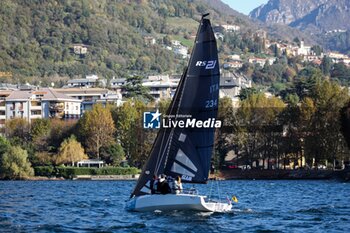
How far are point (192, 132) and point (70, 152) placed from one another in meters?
73.1

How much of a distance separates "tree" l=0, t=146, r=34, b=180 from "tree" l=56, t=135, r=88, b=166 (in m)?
10.2

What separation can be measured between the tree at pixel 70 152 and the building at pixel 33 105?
39.1m

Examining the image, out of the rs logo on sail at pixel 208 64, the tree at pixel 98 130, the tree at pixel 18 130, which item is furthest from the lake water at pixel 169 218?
the tree at pixel 18 130

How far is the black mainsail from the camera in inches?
1603

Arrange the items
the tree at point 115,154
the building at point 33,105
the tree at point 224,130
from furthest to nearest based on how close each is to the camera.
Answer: the building at point 33,105
the tree at point 115,154
the tree at point 224,130

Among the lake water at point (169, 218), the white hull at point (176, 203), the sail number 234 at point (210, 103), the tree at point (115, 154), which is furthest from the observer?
the tree at point (115, 154)

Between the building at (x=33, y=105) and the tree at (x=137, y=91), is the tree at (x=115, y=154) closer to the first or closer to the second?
the building at (x=33, y=105)

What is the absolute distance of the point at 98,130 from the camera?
387 ft

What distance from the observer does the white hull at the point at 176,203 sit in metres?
39.2

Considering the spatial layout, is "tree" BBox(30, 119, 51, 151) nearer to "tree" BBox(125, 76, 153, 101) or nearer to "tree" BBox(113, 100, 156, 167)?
"tree" BBox(113, 100, 156, 167)

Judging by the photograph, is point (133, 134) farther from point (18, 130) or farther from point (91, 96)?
point (91, 96)

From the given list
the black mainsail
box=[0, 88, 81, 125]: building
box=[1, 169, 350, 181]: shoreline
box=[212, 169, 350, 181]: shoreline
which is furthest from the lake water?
box=[0, 88, 81, 125]: building

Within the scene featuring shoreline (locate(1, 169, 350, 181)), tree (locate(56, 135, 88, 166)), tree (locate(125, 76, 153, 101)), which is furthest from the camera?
tree (locate(125, 76, 153, 101))

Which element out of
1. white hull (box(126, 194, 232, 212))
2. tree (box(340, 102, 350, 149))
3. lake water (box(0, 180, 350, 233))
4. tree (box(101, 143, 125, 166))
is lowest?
lake water (box(0, 180, 350, 233))
